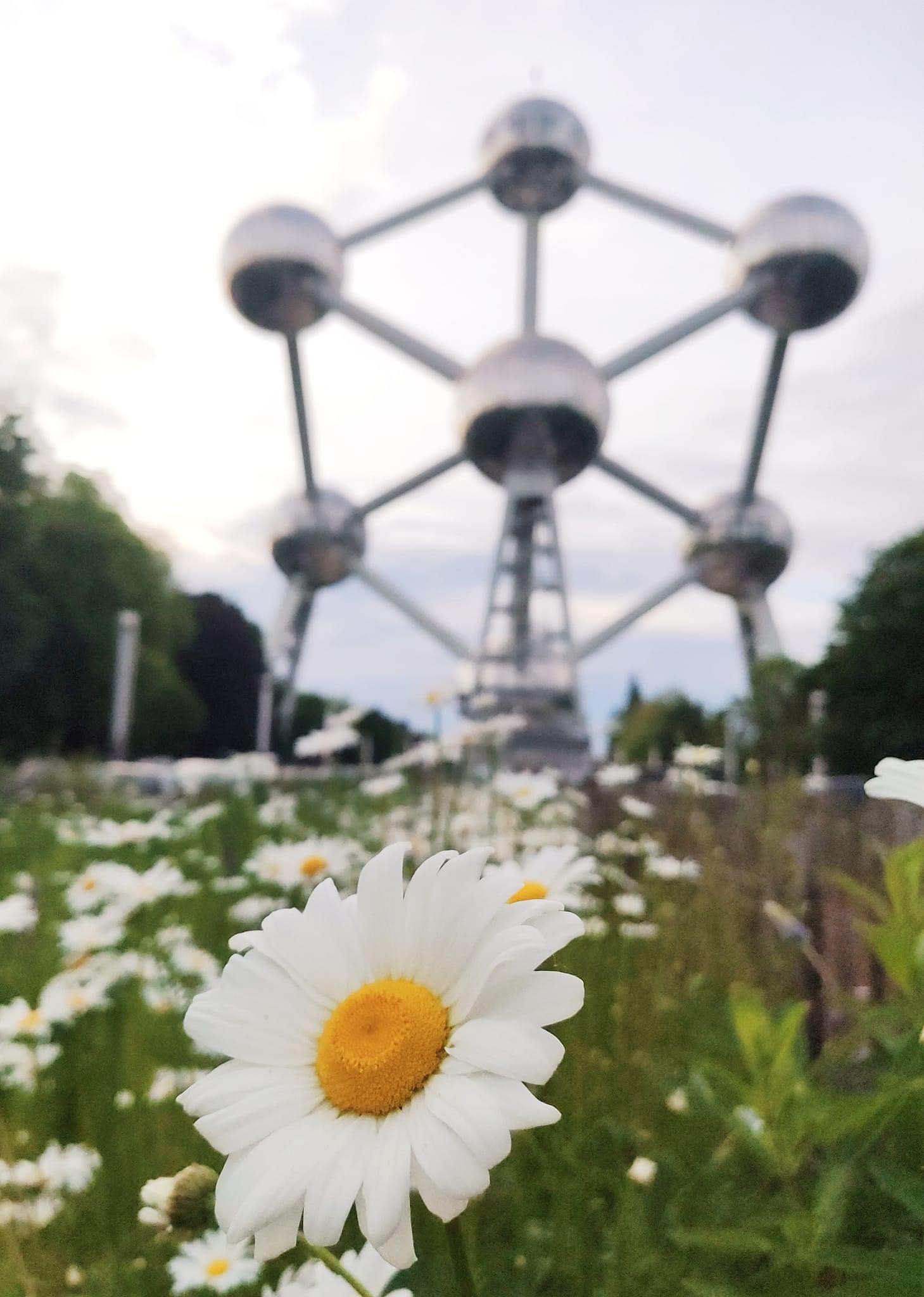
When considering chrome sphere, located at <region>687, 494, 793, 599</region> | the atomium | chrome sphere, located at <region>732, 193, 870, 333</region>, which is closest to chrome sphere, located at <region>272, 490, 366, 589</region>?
the atomium

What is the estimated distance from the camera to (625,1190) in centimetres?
99

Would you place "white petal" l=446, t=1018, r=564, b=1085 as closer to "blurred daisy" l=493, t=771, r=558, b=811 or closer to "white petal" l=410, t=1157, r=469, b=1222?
"white petal" l=410, t=1157, r=469, b=1222

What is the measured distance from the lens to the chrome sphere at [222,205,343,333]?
49.0ft

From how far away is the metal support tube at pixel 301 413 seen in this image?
16.1 metres

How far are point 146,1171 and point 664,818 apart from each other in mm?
2563

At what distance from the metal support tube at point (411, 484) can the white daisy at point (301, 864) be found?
553 inches

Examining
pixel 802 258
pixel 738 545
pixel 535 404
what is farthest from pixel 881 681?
pixel 535 404

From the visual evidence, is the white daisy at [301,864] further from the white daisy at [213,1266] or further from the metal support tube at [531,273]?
the metal support tube at [531,273]

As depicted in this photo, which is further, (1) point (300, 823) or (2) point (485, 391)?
(2) point (485, 391)

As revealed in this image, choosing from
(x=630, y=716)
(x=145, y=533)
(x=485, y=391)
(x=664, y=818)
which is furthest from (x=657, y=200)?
(x=630, y=716)

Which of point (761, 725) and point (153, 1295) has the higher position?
point (761, 725)

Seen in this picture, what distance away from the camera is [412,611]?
17.3 metres

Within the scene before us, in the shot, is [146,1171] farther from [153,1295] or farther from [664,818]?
[664,818]

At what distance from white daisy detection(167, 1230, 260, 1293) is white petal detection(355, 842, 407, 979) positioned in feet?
1.80
